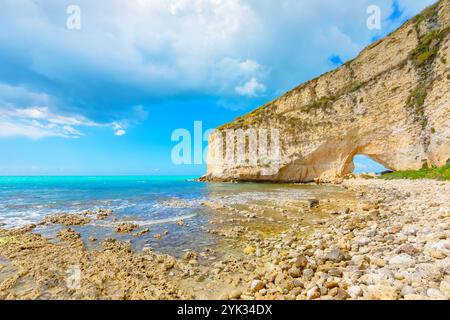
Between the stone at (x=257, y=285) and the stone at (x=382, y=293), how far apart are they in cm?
Result: 166

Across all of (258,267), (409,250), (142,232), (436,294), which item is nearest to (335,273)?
(436,294)

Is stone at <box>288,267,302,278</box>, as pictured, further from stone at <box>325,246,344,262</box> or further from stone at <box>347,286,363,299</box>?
stone at <box>347,286,363,299</box>

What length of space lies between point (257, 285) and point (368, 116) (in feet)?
132

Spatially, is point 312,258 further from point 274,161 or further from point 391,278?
point 274,161

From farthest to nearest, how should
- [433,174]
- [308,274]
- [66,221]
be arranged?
[433,174] → [66,221] → [308,274]

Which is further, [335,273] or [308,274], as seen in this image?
[308,274]

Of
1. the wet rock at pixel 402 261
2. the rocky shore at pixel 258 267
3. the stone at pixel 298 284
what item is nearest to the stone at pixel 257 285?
the rocky shore at pixel 258 267

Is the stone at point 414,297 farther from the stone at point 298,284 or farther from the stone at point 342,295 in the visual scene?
the stone at point 298,284

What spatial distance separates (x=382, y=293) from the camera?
289cm

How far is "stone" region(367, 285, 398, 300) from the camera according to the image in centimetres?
280

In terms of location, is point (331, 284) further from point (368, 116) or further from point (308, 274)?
point (368, 116)

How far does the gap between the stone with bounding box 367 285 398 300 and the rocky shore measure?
12mm

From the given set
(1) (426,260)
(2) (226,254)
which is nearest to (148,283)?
(2) (226,254)

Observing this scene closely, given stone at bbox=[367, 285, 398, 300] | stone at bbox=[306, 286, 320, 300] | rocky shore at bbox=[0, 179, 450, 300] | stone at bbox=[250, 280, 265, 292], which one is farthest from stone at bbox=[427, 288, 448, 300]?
stone at bbox=[250, 280, 265, 292]
